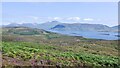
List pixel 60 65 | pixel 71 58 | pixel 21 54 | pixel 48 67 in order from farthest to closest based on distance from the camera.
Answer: pixel 71 58 < pixel 21 54 < pixel 60 65 < pixel 48 67

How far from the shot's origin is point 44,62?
27469 mm

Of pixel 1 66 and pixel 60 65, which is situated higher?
pixel 1 66

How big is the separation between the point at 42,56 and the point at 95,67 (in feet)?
18.5

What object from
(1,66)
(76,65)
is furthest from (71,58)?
(1,66)

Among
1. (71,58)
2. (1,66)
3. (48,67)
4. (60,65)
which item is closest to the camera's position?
(1,66)

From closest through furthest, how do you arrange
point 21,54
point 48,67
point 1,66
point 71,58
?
point 1,66 → point 48,67 → point 21,54 → point 71,58

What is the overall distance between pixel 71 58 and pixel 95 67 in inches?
147

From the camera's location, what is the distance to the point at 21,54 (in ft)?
94.3

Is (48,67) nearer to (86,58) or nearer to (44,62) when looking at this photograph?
(44,62)

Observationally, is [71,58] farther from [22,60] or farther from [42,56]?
[22,60]

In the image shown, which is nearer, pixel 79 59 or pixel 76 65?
pixel 76 65

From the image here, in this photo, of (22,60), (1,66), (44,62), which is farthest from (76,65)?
(1,66)

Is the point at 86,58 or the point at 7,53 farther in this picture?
the point at 86,58

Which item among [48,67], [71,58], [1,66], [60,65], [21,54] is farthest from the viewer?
[71,58]
